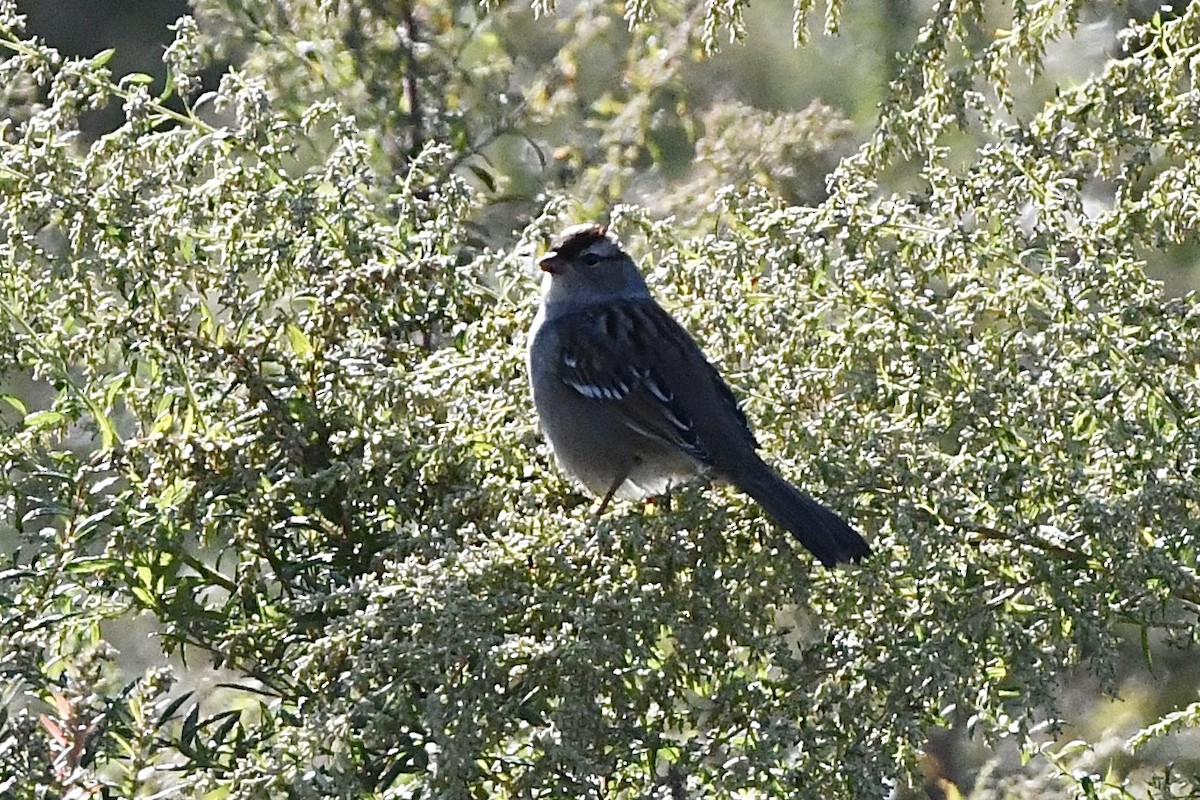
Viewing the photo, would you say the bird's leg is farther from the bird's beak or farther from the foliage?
the bird's beak

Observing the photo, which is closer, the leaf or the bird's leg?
the bird's leg

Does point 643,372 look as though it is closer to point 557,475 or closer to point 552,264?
point 552,264

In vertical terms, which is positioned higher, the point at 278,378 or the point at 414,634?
the point at 278,378

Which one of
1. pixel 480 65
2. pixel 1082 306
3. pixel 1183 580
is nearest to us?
pixel 1183 580

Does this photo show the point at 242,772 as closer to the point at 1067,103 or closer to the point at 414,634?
the point at 414,634

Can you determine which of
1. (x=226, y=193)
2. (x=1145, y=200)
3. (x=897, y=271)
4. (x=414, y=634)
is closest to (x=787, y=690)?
(x=414, y=634)

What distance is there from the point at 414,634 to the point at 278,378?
734mm

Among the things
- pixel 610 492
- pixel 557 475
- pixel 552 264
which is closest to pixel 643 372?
pixel 552 264

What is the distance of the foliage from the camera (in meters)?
2.00

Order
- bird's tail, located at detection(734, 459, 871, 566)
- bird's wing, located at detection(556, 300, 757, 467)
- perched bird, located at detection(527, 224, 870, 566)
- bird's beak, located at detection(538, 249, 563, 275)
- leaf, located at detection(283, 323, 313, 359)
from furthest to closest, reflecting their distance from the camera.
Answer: bird's beak, located at detection(538, 249, 563, 275)
bird's wing, located at detection(556, 300, 757, 467)
perched bird, located at detection(527, 224, 870, 566)
leaf, located at detection(283, 323, 313, 359)
bird's tail, located at detection(734, 459, 871, 566)

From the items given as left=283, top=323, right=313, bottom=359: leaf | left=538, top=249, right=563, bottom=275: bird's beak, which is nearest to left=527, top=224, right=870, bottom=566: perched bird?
left=538, top=249, right=563, bottom=275: bird's beak

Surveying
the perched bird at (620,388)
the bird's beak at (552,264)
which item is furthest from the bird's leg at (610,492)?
the bird's beak at (552,264)

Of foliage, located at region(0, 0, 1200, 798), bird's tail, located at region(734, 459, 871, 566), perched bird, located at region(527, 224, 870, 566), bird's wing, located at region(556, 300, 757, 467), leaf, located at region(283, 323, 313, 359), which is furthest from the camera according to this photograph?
bird's wing, located at region(556, 300, 757, 467)

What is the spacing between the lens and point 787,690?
2.10 m
